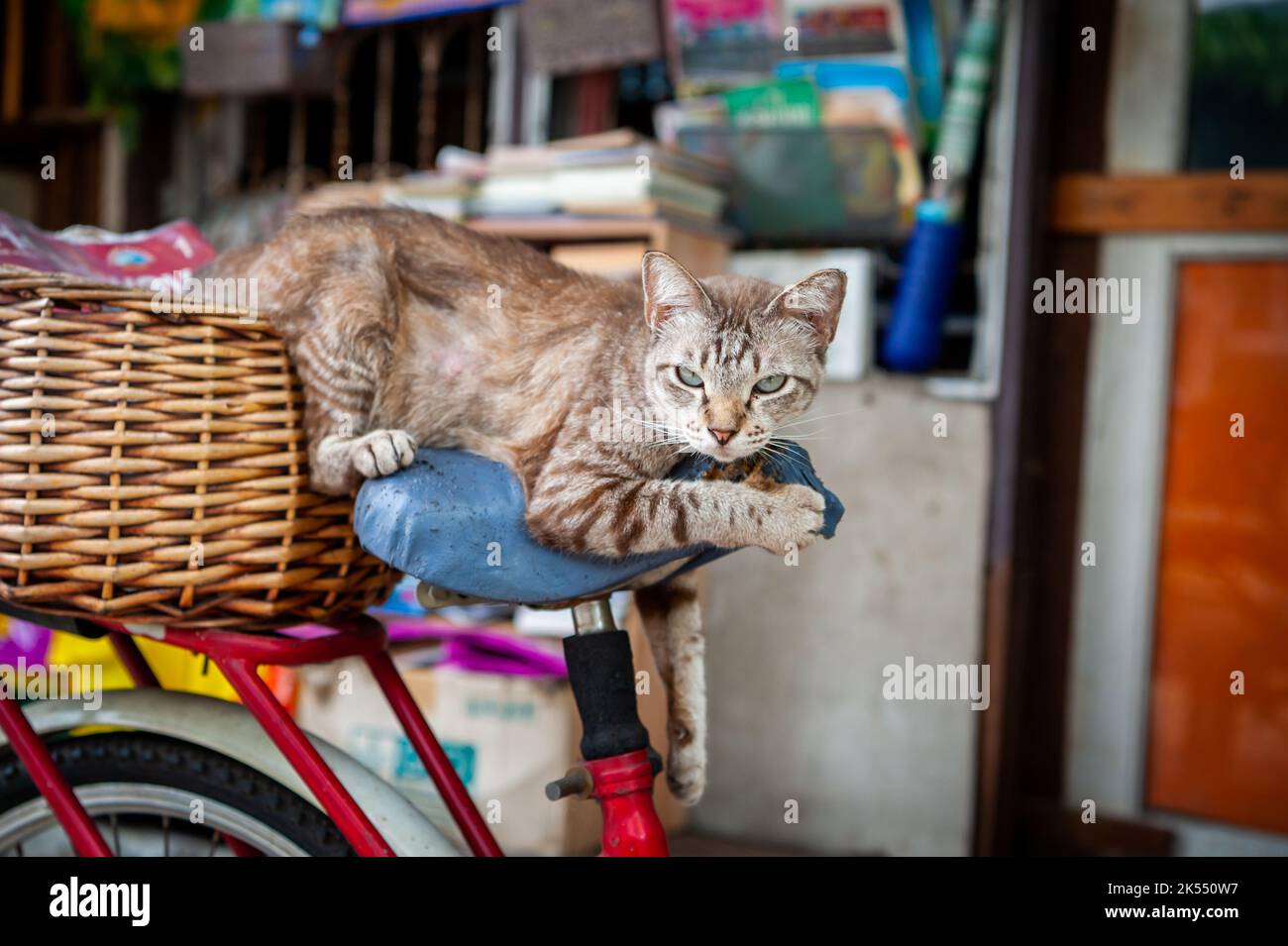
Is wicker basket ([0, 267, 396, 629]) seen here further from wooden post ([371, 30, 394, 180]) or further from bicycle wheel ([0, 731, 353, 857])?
wooden post ([371, 30, 394, 180])

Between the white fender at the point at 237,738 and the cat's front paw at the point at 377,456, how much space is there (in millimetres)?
345

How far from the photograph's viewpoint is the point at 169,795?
1.29 metres

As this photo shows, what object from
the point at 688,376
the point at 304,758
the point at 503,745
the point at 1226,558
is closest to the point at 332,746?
the point at 304,758

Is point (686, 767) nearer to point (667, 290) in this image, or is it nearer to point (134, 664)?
point (667, 290)

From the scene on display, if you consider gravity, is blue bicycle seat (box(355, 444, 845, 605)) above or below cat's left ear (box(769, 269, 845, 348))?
below

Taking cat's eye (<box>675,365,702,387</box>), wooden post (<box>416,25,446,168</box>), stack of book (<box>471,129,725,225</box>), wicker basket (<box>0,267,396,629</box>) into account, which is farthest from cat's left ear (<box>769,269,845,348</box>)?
wooden post (<box>416,25,446,168</box>)

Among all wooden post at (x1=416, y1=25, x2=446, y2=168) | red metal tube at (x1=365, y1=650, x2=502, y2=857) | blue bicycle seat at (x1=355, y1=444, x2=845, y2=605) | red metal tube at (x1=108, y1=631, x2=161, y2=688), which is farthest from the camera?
wooden post at (x1=416, y1=25, x2=446, y2=168)

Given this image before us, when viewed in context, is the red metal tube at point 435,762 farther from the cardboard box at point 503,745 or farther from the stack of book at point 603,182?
the stack of book at point 603,182

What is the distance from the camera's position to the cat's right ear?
1235 mm

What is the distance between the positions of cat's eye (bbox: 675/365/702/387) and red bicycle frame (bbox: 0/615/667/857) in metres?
0.40

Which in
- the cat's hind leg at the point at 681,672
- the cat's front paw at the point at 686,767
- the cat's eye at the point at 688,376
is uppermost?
Result: the cat's eye at the point at 688,376

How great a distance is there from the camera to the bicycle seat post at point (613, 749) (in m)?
1.09

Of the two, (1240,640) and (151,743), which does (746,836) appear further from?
(151,743)

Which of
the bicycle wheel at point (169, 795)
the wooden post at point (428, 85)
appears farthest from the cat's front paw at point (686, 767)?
the wooden post at point (428, 85)
